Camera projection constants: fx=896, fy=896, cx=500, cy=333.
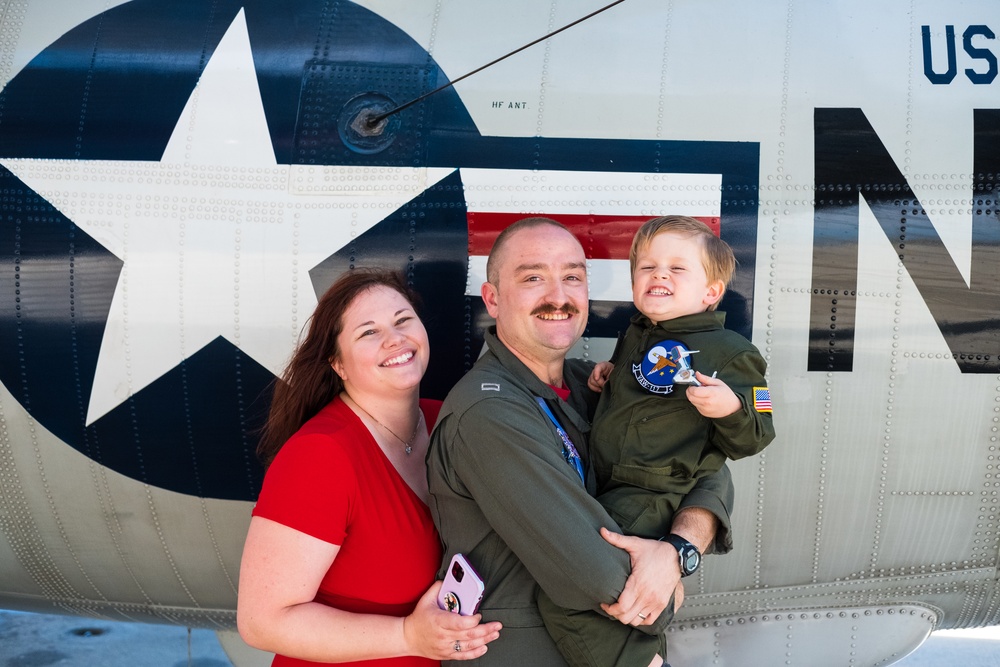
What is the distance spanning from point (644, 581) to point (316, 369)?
3.48 feet

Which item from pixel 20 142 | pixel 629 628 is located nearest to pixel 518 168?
pixel 629 628

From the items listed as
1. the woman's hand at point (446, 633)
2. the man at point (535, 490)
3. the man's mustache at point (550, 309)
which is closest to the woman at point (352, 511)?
the woman's hand at point (446, 633)

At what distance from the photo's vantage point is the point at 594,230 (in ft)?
10.8

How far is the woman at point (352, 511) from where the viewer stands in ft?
7.00

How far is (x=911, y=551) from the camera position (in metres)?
3.35

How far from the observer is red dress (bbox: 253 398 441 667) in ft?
7.09

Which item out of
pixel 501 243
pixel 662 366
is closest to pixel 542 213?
pixel 501 243

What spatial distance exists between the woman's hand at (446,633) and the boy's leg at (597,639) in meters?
0.16

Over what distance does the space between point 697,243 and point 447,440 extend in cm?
90

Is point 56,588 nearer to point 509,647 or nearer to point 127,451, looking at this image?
point 127,451

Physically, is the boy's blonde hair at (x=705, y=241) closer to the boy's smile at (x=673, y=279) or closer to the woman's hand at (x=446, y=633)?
the boy's smile at (x=673, y=279)

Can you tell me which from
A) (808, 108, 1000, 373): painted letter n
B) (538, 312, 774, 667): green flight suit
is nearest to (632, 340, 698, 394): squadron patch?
(538, 312, 774, 667): green flight suit

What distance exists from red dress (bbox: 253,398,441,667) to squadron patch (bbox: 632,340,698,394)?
0.69 m

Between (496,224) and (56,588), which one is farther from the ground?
(496,224)
